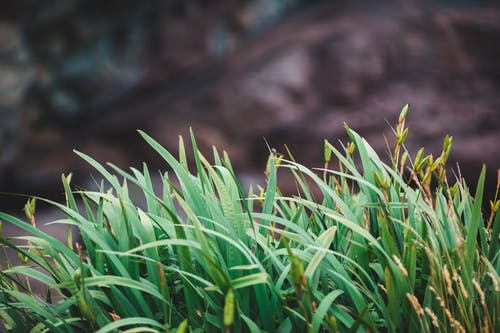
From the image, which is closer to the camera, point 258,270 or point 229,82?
point 258,270

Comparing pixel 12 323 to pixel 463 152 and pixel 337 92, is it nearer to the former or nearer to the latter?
pixel 463 152

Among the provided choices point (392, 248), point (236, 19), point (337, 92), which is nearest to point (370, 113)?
point (337, 92)

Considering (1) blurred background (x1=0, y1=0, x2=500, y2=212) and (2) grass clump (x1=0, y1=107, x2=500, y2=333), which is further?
(1) blurred background (x1=0, y1=0, x2=500, y2=212)

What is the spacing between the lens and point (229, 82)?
639 cm

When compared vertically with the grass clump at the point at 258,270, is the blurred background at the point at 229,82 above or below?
above

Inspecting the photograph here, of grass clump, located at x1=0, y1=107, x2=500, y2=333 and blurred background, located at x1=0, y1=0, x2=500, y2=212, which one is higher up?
blurred background, located at x1=0, y1=0, x2=500, y2=212

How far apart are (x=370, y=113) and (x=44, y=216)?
358 cm

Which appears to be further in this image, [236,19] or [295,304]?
[236,19]

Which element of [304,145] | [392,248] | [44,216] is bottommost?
[392,248]

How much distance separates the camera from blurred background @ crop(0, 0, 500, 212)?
572cm

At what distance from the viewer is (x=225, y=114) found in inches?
240

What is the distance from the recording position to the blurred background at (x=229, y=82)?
5.72 m

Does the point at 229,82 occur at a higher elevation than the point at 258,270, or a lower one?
higher

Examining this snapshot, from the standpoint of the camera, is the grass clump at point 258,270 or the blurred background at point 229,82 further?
the blurred background at point 229,82
